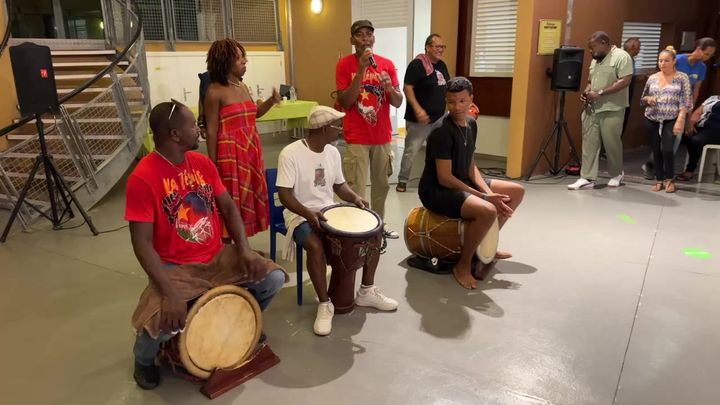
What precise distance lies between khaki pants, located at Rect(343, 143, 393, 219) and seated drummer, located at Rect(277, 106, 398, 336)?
0.68 m

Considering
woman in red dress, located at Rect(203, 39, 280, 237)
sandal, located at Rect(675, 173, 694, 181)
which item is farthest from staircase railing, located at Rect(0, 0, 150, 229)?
sandal, located at Rect(675, 173, 694, 181)

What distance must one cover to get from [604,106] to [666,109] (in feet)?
1.80

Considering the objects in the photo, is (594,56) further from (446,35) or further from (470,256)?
(470,256)

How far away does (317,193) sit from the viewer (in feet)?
9.24

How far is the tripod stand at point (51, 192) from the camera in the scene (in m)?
4.03

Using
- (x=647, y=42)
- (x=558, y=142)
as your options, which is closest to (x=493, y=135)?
(x=558, y=142)

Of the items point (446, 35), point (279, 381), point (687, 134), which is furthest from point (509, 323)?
point (446, 35)

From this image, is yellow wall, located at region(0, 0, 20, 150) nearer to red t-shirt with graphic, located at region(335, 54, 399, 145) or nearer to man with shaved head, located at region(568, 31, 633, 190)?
red t-shirt with graphic, located at region(335, 54, 399, 145)

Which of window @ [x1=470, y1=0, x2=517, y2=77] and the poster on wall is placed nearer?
the poster on wall

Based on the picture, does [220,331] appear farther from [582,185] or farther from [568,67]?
[568,67]

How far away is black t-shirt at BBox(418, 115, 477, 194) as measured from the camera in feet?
10.1

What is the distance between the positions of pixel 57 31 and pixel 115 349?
615cm

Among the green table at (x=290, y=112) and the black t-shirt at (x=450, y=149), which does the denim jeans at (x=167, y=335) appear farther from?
the green table at (x=290, y=112)

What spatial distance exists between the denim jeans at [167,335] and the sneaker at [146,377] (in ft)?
0.08
